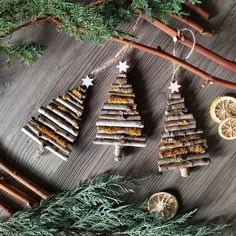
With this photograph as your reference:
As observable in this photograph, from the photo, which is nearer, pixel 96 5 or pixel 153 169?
pixel 96 5

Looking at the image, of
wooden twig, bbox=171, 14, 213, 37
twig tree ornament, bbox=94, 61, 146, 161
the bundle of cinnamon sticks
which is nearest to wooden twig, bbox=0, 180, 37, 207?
the bundle of cinnamon sticks

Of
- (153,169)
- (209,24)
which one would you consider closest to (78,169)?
(153,169)

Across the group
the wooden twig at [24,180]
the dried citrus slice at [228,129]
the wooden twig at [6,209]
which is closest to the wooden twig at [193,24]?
the dried citrus slice at [228,129]

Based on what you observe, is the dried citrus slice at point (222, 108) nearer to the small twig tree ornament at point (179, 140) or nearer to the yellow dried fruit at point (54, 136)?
the small twig tree ornament at point (179, 140)

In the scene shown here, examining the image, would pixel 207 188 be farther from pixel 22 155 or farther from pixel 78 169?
pixel 22 155

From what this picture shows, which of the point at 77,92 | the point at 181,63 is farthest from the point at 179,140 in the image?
the point at 77,92
